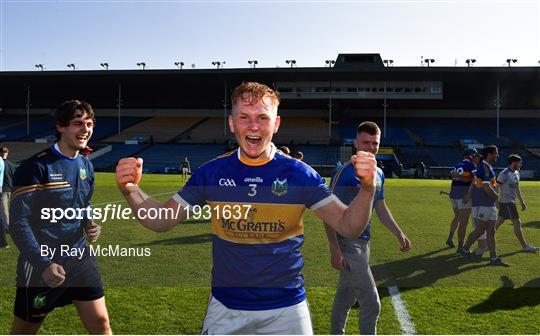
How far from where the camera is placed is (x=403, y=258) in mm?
8023

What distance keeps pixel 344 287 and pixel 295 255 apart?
1786 mm

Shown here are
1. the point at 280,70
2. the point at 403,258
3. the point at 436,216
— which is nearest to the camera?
the point at 403,258

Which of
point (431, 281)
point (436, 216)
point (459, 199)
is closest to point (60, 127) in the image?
point (431, 281)

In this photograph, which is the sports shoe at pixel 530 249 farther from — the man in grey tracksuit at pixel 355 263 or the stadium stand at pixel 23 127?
the stadium stand at pixel 23 127

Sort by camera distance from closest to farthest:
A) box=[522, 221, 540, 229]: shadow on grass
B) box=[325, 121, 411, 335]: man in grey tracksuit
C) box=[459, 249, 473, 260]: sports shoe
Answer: box=[325, 121, 411, 335]: man in grey tracksuit → box=[459, 249, 473, 260]: sports shoe → box=[522, 221, 540, 229]: shadow on grass

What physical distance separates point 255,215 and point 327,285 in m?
3.82

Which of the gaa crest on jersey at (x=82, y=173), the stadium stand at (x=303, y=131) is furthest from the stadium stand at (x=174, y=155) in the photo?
the gaa crest on jersey at (x=82, y=173)

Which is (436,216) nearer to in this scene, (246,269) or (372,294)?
(372,294)

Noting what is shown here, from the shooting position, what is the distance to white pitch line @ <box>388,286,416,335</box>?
15.3 feet

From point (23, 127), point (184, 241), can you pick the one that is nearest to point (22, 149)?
point (23, 127)

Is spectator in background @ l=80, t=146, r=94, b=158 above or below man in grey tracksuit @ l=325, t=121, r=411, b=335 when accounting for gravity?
above

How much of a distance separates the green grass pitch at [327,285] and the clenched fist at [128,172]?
2458mm

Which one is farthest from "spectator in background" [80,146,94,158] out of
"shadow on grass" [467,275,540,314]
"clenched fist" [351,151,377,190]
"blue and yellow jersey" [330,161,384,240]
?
"shadow on grass" [467,275,540,314]

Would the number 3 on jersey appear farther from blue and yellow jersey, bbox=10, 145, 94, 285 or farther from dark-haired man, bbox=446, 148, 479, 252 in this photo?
dark-haired man, bbox=446, 148, 479, 252
